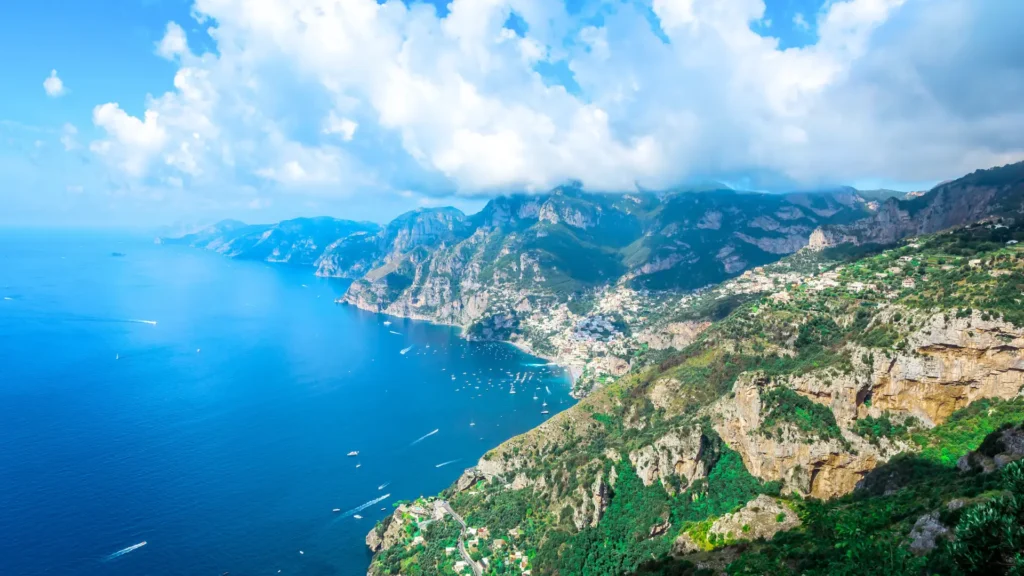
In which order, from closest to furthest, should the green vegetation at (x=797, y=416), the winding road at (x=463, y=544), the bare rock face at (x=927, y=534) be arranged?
the bare rock face at (x=927, y=534), the green vegetation at (x=797, y=416), the winding road at (x=463, y=544)

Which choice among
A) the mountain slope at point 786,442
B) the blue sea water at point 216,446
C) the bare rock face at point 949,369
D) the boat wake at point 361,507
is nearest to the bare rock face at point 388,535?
the mountain slope at point 786,442

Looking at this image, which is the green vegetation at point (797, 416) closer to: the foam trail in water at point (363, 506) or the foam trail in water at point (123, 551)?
the foam trail in water at point (363, 506)

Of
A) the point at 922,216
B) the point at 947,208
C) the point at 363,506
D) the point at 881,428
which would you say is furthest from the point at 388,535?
the point at 922,216

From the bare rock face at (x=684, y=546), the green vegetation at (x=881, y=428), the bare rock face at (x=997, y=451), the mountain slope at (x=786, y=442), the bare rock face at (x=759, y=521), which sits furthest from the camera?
the green vegetation at (x=881, y=428)

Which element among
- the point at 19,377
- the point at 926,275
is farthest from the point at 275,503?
the point at 926,275

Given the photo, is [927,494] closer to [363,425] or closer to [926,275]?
[926,275]

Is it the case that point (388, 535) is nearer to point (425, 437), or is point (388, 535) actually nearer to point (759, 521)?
point (425, 437)

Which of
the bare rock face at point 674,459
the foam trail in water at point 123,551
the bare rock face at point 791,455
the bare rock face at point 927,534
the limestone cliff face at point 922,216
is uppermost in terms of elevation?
the limestone cliff face at point 922,216
